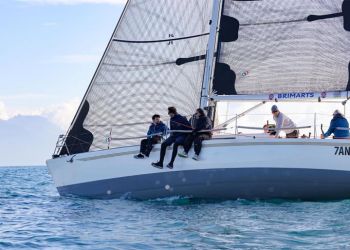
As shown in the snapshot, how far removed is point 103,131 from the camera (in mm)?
18219

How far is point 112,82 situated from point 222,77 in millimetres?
3016

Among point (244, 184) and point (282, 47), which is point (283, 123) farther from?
point (282, 47)

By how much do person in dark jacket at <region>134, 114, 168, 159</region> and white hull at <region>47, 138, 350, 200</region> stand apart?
0.57ft

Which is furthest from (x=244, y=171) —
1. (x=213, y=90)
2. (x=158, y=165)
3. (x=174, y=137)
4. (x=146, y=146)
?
(x=213, y=90)

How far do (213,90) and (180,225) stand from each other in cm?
557

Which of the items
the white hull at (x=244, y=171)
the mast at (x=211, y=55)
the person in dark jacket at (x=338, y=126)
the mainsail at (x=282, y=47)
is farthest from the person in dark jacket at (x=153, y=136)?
the person in dark jacket at (x=338, y=126)

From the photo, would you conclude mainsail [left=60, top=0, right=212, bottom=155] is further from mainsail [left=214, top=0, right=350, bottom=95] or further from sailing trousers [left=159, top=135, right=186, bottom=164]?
sailing trousers [left=159, top=135, right=186, bottom=164]

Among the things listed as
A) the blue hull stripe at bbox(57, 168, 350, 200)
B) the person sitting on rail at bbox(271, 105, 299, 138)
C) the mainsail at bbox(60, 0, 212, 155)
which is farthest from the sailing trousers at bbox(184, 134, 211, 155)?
the mainsail at bbox(60, 0, 212, 155)

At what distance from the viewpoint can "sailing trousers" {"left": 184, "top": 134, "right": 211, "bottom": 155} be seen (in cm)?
1580

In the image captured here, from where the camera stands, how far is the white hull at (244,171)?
50.2ft

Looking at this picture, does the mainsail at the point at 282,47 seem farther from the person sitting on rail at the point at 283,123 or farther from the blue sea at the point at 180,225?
the blue sea at the point at 180,225

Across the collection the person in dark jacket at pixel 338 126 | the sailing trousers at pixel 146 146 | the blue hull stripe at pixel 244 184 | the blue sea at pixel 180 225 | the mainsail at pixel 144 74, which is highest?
the mainsail at pixel 144 74

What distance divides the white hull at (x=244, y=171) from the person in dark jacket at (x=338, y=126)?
0.72 m

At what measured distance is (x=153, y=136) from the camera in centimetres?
1673
